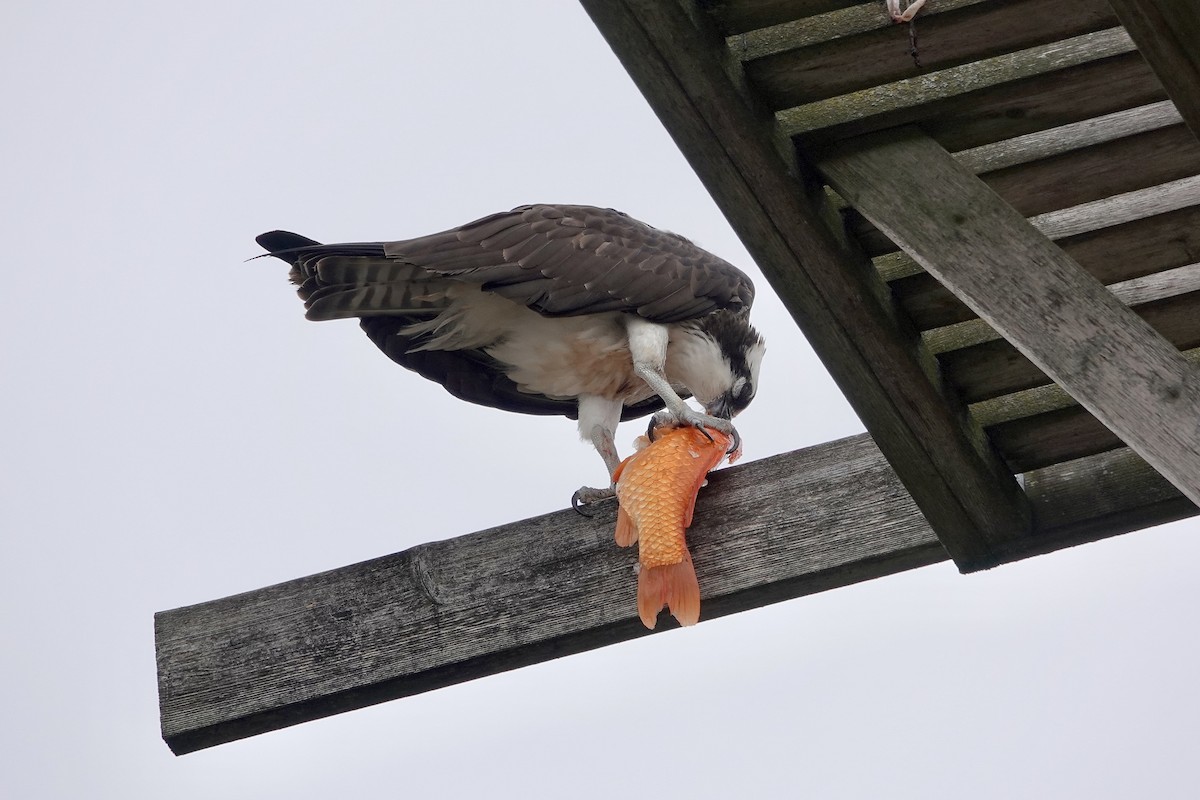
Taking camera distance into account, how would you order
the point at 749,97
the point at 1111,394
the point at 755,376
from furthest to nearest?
the point at 755,376 < the point at 749,97 < the point at 1111,394

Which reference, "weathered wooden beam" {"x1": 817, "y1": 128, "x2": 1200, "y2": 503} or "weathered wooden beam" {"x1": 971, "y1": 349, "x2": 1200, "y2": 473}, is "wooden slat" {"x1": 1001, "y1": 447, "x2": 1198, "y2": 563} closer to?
"weathered wooden beam" {"x1": 971, "y1": 349, "x2": 1200, "y2": 473}

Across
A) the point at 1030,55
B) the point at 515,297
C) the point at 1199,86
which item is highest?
the point at 515,297

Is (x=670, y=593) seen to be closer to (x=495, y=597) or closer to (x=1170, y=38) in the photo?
(x=495, y=597)

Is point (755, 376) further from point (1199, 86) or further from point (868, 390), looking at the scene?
point (1199, 86)

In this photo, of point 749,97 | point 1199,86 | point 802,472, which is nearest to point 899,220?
point 749,97

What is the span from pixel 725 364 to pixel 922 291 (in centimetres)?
243

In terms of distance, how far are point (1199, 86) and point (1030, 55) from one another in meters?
0.45

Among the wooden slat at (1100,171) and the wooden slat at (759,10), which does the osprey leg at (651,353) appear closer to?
the wooden slat at (1100,171)

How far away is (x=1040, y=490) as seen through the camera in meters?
2.94

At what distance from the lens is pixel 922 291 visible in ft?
8.74

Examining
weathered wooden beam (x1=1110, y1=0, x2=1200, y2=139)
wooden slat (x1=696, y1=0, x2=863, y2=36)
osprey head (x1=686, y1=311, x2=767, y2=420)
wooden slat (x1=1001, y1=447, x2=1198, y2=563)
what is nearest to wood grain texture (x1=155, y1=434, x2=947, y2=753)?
wooden slat (x1=1001, y1=447, x2=1198, y2=563)

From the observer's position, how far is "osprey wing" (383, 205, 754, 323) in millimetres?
4391

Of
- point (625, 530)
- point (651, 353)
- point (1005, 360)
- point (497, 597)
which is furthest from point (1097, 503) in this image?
point (651, 353)

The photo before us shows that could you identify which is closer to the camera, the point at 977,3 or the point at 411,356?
the point at 977,3
